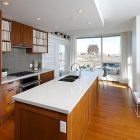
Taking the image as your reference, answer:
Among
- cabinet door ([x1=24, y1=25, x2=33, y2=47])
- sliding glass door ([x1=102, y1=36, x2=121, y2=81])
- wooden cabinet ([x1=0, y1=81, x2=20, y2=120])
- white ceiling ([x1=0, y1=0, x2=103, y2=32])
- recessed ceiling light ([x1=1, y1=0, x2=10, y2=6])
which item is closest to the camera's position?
recessed ceiling light ([x1=1, y1=0, x2=10, y2=6])

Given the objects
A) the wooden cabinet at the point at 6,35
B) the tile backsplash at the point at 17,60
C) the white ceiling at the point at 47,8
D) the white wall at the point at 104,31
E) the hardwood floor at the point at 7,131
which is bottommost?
the hardwood floor at the point at 7,131

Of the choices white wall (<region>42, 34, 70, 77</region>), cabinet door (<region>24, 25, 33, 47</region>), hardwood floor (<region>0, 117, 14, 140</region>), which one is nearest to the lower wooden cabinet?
hardwood floor (<region>0, 117, 14, 140</region>)

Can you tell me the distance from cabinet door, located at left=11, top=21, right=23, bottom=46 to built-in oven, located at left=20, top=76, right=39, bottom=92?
983mm

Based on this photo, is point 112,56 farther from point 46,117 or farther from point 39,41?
point 46,117

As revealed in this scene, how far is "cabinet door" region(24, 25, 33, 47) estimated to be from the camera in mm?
3881

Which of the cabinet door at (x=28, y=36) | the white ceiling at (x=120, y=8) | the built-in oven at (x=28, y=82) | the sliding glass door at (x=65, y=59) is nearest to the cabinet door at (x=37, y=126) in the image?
the built-in oven at (x=28, y=82)

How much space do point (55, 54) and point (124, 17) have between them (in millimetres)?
3229

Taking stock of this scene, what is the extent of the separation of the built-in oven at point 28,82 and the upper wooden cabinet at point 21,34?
973mm

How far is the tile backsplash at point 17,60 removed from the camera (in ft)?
11.8

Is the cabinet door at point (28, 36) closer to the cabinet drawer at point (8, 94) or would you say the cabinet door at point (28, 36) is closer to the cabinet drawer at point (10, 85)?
the cabinet drawer at point (10, 85)

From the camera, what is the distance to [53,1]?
2.44 metres

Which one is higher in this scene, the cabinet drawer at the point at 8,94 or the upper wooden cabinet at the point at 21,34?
the upper wooden cabinet at the point at 21,34

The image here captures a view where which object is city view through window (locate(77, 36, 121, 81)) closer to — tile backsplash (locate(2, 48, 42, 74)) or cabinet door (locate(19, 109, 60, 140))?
tile backsplash (locate(2, 48, 42, 74))

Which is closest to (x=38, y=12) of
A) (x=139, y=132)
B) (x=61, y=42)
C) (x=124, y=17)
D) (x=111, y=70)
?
(x=124, y=17)
